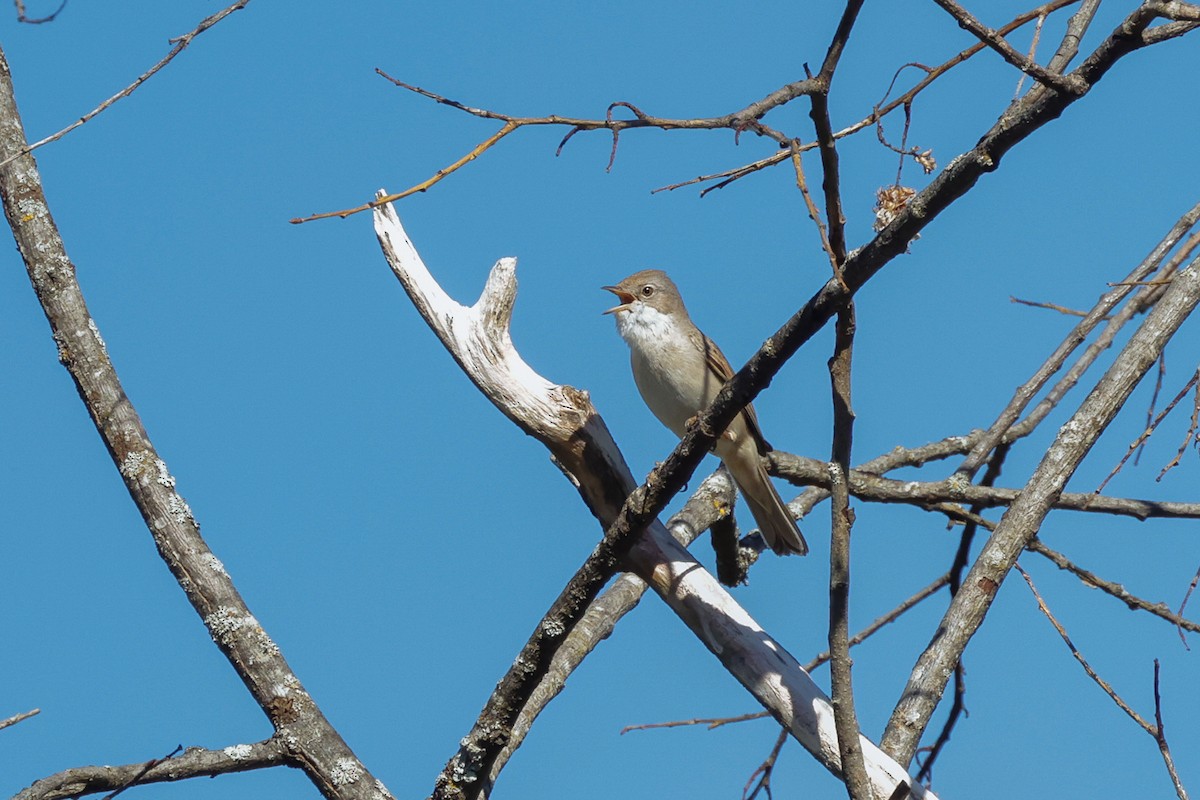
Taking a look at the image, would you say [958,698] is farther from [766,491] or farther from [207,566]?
[207,566]

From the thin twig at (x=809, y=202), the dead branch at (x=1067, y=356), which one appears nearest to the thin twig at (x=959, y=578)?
the dead branch at (x=1067, y=356)

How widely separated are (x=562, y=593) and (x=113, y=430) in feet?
5.82

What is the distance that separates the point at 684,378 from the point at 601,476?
7.20 ft

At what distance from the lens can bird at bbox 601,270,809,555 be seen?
20.3 feet

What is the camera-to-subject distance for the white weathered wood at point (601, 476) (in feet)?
13.1

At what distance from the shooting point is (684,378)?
21.2 ft

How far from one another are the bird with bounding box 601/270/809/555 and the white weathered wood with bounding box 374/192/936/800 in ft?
5.34

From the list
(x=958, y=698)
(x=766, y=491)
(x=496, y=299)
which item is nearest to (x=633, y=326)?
(x=766, y=491)

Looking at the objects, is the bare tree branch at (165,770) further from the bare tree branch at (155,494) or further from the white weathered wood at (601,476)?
the white weathered wood at (601,476)

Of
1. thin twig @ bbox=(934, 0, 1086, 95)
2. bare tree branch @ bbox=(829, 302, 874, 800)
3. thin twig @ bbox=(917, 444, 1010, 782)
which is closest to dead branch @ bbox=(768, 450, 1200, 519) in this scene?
thin twig @ bbox=(917, 444, 1010, 782)

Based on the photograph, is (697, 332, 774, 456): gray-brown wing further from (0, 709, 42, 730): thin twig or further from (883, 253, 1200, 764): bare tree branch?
(0, 709, 42, 730): thin twig

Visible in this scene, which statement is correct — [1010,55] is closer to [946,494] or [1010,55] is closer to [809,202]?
[809,202]

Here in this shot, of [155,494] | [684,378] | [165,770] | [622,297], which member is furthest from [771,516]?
[165,770]

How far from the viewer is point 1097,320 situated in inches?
220
